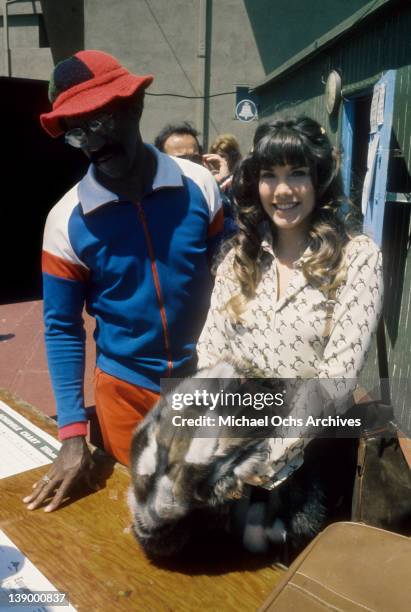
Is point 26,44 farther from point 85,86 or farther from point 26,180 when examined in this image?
point 85,86

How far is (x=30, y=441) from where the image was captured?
5.85 feet

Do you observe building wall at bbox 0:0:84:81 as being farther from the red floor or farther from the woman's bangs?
the woman's bangs

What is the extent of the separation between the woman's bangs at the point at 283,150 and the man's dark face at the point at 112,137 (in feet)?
1.25

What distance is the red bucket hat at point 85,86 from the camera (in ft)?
5.09

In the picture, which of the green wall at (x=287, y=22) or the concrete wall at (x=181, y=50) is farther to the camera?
the green wall at (x=287, y=22)

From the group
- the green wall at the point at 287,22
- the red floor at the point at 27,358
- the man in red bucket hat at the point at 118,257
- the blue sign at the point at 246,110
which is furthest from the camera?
the green wall at the point at 287,22

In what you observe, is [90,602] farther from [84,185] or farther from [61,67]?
[61,67]

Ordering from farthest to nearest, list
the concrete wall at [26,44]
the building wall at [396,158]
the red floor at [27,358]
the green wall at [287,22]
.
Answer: the concrete wall at [26,44] < the green wall at [287,22] < the red floor at [27,358] < the building wall at [396,158]

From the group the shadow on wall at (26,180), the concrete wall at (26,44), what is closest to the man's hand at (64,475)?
the shadow on wall at (26,180)

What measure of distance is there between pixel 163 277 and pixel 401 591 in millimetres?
1088

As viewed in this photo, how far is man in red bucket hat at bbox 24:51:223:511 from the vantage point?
161 centimetres

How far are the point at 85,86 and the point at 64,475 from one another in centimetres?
102

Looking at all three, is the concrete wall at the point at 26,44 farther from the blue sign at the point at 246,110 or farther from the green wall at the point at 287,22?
the blue sign at the point at 246,110

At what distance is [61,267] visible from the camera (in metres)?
1.72
